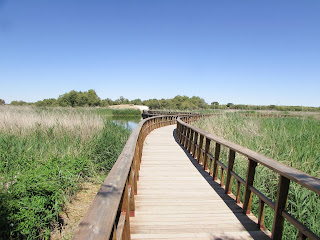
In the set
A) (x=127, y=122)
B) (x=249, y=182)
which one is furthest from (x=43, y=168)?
(x=127, y=122)

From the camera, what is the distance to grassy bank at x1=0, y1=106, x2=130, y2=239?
3.54 metres

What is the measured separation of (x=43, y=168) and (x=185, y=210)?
3468 millimetres

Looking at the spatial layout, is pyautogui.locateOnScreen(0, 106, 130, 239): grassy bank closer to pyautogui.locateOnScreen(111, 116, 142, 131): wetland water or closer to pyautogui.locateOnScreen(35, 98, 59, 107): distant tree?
pyautogui.locateOnScreen(111, 116, 142, 131): wetland water

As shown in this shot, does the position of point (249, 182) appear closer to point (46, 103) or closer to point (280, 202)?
point (280, 202)

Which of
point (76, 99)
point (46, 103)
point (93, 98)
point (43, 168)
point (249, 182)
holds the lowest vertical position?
Result: point (43, 168)

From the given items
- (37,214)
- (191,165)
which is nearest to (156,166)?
(191,165)

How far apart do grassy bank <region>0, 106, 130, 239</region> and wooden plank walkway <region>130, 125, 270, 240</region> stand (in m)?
1.70

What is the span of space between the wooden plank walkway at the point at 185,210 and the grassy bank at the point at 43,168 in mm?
1702

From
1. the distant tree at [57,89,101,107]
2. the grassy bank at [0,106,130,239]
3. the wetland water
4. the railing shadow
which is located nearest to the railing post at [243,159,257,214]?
the railing shadow

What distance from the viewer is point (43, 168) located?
16.4ft

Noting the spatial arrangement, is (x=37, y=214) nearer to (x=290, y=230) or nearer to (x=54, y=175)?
(x=54, y=175)

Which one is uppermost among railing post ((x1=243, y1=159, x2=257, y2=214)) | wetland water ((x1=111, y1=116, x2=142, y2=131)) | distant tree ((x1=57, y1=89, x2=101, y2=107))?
distant tree ((x1=57, y1=89, x2=101, y2=107))

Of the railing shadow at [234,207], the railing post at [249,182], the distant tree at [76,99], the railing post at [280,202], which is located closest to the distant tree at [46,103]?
the distant tree at [76,99]

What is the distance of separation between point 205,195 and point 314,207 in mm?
2300
